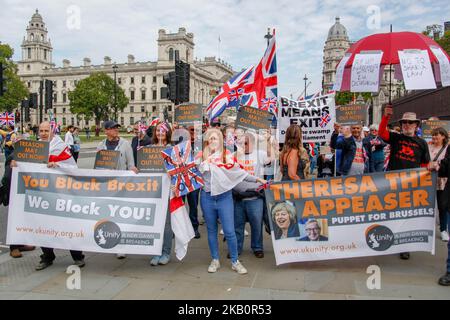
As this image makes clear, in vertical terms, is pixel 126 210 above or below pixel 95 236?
above

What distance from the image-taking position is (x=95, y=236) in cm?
A: 502

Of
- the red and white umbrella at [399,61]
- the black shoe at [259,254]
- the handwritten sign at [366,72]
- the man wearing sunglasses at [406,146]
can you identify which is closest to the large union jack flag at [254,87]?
the red and white umbrella at [399,61]

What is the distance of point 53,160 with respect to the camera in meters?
5.36

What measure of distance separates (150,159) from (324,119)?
4126 mm

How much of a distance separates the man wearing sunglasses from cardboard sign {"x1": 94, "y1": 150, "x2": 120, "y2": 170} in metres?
3.76

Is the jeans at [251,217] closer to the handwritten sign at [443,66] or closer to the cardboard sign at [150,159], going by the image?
the cardboard sign at [150,159]

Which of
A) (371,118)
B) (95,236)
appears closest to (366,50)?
(95,236)

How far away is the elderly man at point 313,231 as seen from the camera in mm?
4988

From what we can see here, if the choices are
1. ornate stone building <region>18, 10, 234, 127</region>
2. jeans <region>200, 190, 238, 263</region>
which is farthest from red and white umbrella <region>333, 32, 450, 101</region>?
ornate stone building <region>18, 10, 234, 127</region>

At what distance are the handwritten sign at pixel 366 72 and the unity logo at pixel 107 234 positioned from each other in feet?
12.3

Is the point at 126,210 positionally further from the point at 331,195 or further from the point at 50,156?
the point at 331,195

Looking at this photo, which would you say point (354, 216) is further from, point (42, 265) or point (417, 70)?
point (42, 265)

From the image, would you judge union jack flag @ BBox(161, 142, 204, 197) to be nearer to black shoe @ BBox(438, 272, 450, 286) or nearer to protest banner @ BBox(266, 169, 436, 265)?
protest banner @ BBox(266, 169, 436, 265)
